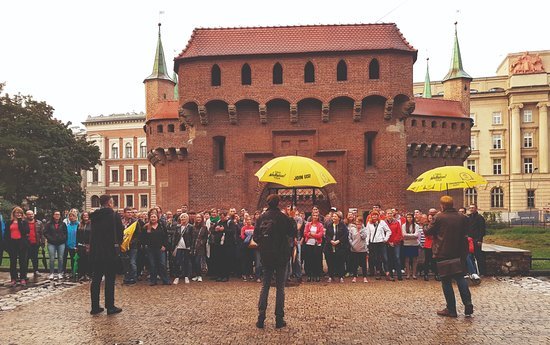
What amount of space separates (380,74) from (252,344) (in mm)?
20643

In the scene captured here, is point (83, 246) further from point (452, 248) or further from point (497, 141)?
point (497, 141)

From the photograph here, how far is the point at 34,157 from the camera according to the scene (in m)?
40.0

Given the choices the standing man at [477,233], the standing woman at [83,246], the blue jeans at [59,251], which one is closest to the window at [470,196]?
the standing man at [477,233]

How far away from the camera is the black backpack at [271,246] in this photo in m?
8.44

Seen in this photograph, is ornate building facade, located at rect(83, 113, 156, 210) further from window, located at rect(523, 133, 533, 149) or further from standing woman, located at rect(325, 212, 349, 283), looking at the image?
standing woman, located at rect(325, 212, 349, 283)

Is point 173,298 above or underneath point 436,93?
underneath

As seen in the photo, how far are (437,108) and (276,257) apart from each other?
31905 mm

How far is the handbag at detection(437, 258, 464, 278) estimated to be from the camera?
29.8 ft

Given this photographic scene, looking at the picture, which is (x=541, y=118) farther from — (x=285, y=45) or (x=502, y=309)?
(x=502, y=309)

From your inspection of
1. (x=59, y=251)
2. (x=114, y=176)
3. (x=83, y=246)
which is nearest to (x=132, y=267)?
(x=83, y=246)

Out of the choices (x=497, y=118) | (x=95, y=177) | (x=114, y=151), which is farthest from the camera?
(x=95, y=177)

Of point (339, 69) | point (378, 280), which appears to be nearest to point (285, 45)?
point (339, 69)

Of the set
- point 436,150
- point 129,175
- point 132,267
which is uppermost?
point 436,150

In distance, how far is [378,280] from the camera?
558 inches
